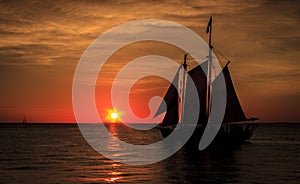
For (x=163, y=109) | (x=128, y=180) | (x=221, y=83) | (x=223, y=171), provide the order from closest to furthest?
(x=128, y=180)
(x=223, y=171)
(x=221, y=83)
(x=163, y=109)

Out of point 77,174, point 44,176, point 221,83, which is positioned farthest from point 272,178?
point 221,83

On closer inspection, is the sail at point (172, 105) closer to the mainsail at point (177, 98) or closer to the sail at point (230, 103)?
the mainsail at point (177, 98)

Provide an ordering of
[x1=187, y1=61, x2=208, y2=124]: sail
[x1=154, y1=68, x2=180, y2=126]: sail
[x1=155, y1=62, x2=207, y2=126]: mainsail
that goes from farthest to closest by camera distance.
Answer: [x1=154, y1=68, x2=180, y2=126]: sail → [x1=155, y1=62, x2=207, y2=126]: mainsail → [x1=187, y1=61, x2=208, y2=124]: sail

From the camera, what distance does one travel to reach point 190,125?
9250cm

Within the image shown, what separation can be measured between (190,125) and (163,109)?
9.87m

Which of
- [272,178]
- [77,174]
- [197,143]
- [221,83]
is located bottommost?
[272,178]

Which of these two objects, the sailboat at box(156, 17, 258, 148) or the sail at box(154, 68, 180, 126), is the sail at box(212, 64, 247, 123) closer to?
the sailboat at box(156, 17, 258, 148)

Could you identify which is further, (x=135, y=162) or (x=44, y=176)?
(x=135, y=162)

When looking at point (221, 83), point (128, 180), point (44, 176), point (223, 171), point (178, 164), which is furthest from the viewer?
point (221, 83)

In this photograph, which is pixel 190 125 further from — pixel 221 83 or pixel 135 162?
pixel 135 162

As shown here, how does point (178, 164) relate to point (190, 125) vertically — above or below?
below

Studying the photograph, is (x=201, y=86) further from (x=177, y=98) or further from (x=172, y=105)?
(x=172, y=105)

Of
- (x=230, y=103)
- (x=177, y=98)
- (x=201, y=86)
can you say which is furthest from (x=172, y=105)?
(x=230, y=103)

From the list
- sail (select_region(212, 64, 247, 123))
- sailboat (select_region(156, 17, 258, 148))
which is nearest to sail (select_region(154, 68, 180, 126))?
sailboat (select_region(156, 17, 258, 148))
